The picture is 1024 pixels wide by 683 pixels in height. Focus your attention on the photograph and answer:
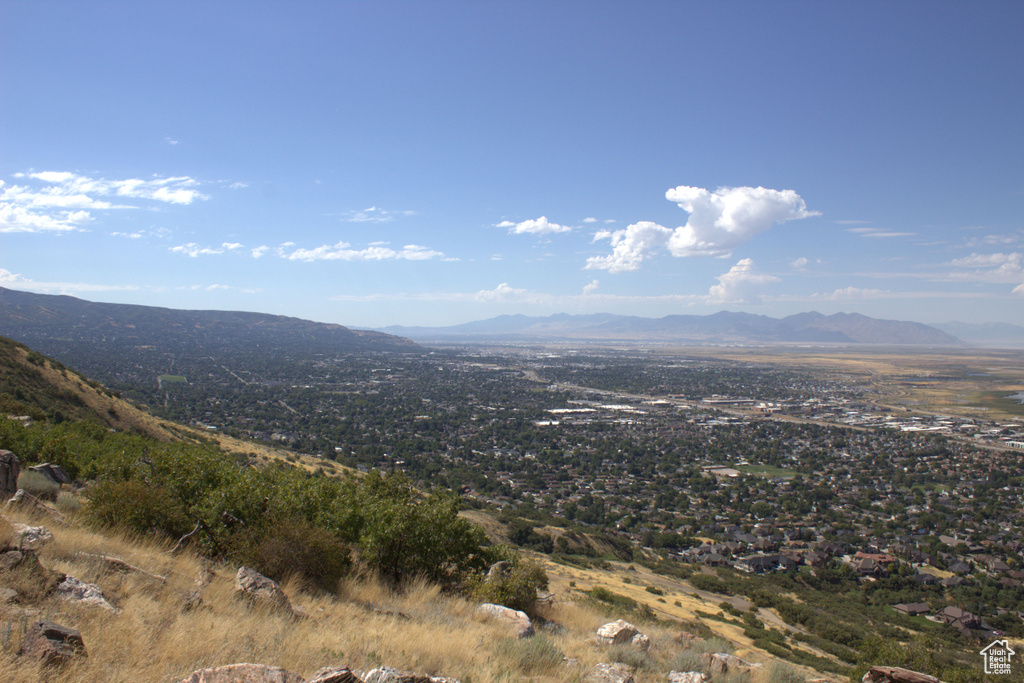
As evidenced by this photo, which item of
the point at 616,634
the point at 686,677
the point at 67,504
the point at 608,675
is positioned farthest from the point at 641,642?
the point at 67,504

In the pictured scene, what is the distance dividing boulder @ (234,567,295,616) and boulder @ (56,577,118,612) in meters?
1.60

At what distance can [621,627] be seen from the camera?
9.85 metres

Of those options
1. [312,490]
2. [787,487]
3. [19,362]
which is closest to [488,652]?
[312,490]

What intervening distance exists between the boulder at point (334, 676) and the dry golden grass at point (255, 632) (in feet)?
2.96

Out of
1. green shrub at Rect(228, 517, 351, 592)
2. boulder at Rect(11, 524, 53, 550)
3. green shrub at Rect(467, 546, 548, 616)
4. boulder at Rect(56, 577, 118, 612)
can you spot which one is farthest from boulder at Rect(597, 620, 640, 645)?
boulder at Rect(11, 524, 53, 550)

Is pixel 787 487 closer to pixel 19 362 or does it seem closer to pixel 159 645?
pixel 159 645

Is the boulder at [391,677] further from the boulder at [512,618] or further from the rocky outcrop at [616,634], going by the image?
the rocky outcrop at [616,634]

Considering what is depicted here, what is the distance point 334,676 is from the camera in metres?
4.51

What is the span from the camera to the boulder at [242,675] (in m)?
4.18

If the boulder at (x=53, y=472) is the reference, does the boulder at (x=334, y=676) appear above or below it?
above

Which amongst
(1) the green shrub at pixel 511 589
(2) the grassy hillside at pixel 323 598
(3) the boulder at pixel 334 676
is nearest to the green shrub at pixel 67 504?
(2) the grassy hillside at pixel 323 598

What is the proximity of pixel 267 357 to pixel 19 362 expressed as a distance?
342 ft

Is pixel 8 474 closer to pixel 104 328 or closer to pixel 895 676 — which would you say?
pixel 895 676

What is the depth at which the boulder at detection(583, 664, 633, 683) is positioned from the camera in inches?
267
